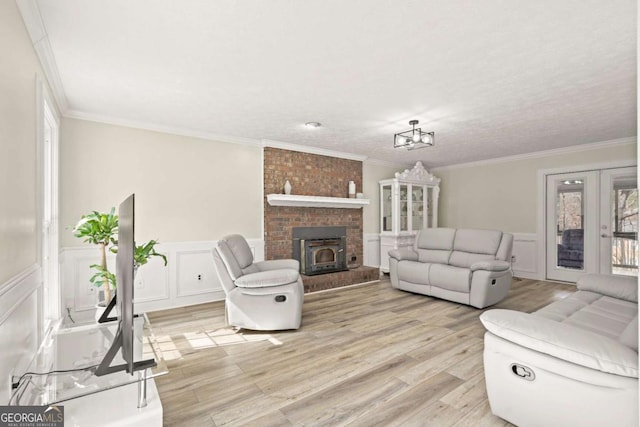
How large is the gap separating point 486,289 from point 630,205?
9.94 feet

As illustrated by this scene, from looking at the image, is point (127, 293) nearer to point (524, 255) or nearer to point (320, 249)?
point (320, 249)

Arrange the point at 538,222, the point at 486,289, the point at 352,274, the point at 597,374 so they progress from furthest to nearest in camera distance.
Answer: the point at 538,222, the point at 352,274, the point at 486,289, the point at 597,374

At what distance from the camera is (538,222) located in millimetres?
5652

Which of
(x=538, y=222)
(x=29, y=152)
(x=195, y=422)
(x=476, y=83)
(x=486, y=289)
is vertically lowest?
(x=195, y=422)

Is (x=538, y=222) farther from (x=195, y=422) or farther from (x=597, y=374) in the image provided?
(x=195, y=422)

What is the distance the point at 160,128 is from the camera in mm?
4016

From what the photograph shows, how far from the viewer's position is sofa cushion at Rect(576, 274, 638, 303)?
2787mm

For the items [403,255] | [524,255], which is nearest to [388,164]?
[403,255]

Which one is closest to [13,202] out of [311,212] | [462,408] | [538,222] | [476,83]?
[462,408]

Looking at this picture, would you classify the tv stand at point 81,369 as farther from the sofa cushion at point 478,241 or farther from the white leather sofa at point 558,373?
the sofa cushion at point 478,241

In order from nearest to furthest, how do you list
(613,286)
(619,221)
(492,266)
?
(613,286) < (492,266) < (619,221)

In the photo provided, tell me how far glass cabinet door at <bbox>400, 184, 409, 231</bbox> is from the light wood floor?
258cm

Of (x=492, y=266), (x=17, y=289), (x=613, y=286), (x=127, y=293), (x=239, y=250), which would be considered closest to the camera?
(x=127, y=293)

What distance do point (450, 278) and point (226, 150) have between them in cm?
363
